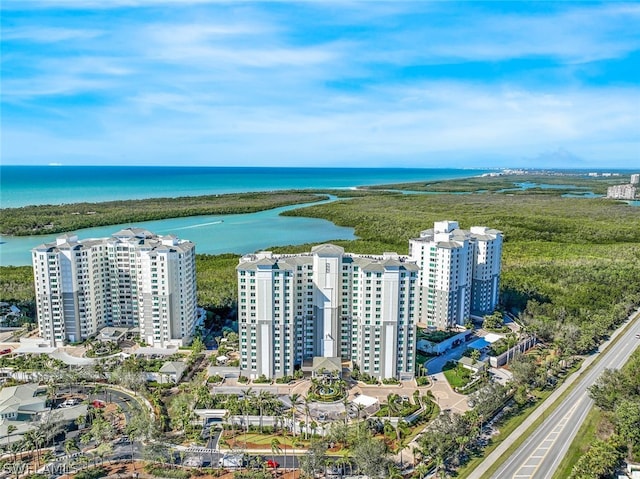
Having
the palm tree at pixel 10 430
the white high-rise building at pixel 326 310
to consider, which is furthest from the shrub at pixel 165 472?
the white high-rise building at pixel 326 310

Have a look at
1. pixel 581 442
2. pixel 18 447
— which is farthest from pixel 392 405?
pixel 18 447

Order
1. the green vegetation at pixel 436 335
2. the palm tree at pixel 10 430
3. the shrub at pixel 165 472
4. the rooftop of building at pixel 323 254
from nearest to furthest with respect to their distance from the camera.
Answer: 1. the shrub at pixel 165 472
2. the palm tree at pixel 10 430
3. the rooftop of building at pixel 323 254
4. the green vegetation at pixel 436 335

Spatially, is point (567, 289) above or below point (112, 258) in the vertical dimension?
below

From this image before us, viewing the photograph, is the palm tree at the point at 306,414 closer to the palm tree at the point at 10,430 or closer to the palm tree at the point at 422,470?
the palm tree at the point at 422,470

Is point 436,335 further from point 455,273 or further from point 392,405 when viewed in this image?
point 392,405

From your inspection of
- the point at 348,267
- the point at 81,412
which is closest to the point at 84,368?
the point at 81,412

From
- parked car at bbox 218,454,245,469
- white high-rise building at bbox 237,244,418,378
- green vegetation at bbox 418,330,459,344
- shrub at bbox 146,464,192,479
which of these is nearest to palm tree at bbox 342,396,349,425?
white high-rise building at bbox 237,244,418,378

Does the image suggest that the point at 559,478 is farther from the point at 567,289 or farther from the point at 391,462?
the point at 567,289
